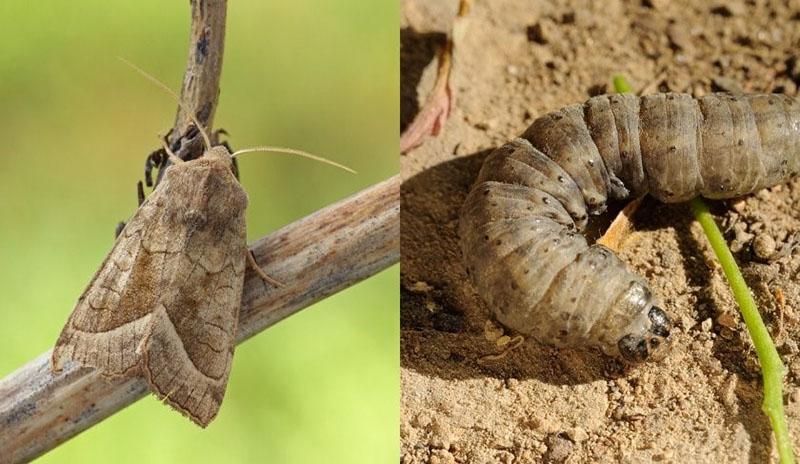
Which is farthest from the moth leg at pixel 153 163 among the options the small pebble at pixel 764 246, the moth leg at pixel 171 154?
the small pebble at pixel 764 246

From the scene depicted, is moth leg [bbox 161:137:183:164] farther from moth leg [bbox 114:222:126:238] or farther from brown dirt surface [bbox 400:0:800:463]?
brown dirt surface [bbox 400:0:800:463]

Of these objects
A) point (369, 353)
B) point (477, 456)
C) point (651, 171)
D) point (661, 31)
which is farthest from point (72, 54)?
point (661, 31)

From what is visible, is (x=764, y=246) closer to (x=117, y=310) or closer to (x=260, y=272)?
(x=260, y=272)

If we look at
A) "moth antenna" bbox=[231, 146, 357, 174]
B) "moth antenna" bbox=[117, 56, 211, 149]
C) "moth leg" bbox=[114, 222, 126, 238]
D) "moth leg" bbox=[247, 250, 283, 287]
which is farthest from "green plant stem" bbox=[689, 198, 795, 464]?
"moth leg" bbox=[114, 222, 126, 238]

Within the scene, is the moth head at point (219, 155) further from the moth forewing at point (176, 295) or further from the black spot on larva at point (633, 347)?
the black spot on larva at point (633, 347)

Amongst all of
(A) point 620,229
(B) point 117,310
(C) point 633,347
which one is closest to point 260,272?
(B) point 117,310

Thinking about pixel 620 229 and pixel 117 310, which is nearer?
pixel 117 310
